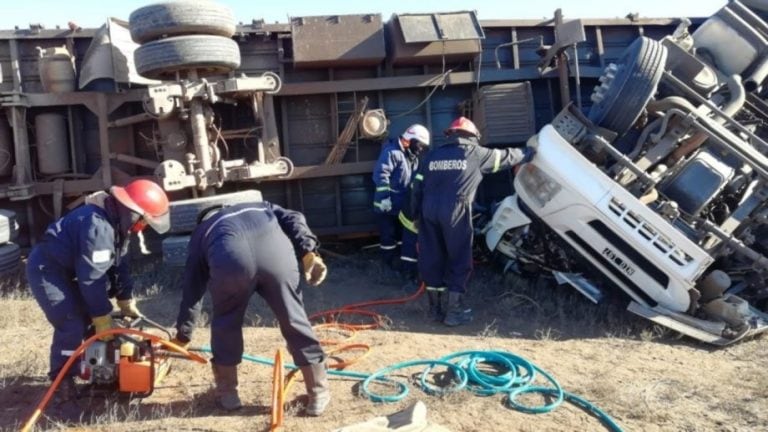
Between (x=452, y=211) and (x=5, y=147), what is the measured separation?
478 centimetres

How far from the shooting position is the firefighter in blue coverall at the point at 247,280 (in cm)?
355

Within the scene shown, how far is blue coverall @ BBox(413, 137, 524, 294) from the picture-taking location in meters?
5.54

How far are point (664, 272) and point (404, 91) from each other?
363 centimetres

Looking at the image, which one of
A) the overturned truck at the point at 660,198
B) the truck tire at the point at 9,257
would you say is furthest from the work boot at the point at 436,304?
the truck tire at the point at 9,257

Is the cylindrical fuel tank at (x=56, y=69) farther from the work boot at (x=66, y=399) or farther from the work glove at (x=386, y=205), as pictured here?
the work boot at (x=66, y=399)

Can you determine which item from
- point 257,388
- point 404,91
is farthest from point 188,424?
point 404,91

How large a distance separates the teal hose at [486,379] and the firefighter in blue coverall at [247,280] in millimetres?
471

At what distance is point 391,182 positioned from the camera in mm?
6809

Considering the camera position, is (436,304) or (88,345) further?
(436,304)

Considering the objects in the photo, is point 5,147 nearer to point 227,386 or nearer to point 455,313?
point 227,386

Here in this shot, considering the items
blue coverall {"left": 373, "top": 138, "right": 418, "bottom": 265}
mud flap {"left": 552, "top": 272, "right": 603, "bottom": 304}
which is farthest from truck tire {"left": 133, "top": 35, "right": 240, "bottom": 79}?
mud flap {"left": 552, "top": 272, "right": 603, "bottom": 304}

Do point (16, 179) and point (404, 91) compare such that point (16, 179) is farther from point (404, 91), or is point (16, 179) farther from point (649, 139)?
point (649, 139)

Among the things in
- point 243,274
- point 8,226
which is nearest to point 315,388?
point 243,274

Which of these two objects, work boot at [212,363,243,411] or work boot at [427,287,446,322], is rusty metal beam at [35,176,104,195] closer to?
work boot at [427,287,446,322]
